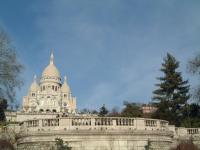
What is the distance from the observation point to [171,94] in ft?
145

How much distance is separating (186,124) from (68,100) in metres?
85.9

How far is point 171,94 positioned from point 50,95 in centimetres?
7040

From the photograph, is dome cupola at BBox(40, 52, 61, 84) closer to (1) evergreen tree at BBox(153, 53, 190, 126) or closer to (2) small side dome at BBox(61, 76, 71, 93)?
(2) small side dome at BBox(61, 76, 71, 93)

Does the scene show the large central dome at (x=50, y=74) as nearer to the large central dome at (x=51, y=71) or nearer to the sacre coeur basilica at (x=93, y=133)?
the large central dome at (x=51, y=71)

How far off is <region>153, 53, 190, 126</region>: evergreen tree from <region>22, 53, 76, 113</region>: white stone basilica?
214 feet

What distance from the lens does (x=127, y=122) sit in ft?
72.4

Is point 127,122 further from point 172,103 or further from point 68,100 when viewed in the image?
point 68,100

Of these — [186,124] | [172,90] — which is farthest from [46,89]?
[186,124]

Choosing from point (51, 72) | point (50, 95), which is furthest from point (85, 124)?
point (51, 72)

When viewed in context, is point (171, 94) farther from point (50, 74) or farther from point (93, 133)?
point (50, 74)

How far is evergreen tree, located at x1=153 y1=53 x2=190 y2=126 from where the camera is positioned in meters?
40.8

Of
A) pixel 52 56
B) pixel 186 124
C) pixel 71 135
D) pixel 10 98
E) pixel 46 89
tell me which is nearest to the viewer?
pixel 71 135

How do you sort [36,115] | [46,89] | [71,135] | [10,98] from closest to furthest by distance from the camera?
[71,135]
[10,98]
[36,115]
[46,89]

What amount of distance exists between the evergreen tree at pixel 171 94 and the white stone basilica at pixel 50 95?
65354mm
